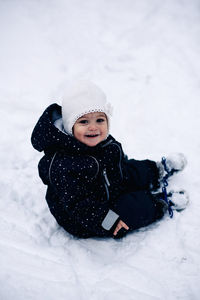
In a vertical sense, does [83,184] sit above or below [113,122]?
below

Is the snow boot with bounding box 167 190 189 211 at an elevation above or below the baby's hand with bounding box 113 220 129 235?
above

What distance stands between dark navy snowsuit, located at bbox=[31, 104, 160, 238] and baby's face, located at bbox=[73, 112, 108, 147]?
0.21 feet

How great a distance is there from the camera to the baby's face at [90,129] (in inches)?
70.5

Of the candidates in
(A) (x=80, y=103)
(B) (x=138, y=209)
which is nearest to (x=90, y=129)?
(A) (x=80, y=103)

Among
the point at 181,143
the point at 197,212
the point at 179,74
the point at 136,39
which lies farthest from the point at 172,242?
the point at 136,39

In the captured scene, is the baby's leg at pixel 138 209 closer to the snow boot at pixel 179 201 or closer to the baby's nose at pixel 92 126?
the snow boot at pixel 179 201

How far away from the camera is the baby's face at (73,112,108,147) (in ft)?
5.88

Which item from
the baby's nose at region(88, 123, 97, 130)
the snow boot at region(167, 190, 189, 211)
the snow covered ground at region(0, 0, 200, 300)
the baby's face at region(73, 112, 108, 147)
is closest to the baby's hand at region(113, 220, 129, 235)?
the snow covered ground at region(0, 0, 200, 300)

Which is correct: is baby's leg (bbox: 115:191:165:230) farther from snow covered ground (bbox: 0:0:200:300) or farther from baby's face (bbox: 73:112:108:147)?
baby's face (bbox: 73:112:108:147)

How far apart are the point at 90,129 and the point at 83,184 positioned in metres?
0.40

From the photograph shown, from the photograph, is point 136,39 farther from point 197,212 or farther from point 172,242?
point 172,242

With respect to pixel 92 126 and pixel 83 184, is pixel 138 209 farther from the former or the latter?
pixel 92 126

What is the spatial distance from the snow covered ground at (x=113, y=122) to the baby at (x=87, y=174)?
0.14m

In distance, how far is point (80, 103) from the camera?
180cm
